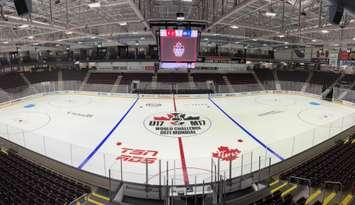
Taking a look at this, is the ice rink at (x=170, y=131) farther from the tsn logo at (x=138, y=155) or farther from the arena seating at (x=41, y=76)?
the arena seating at (x=41, y=76)

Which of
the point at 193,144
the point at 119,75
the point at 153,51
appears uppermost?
the point at 153,51

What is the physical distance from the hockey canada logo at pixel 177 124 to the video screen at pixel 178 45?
408cm

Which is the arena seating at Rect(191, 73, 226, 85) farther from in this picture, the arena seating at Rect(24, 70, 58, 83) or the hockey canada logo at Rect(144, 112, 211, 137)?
the arena seating at Rect(24, 70, 58, 83)

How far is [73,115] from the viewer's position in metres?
16.9

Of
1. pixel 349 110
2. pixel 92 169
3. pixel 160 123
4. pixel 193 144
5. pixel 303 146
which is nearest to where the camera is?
pixel 92 169

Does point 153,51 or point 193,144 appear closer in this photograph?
point 193,144

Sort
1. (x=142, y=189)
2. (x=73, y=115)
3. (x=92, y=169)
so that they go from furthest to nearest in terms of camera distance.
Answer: (x=73, y=115) → (x=92, y=169) → (x=142, y=189)

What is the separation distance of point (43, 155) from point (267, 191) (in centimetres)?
831

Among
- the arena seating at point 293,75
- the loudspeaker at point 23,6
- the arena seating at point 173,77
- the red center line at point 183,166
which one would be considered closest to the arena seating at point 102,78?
the arena seating at point 173,77

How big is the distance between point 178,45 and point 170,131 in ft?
18.5

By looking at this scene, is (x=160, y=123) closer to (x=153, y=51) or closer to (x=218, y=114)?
(x=218, y=114)

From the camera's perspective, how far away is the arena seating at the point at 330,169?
673 centimetres

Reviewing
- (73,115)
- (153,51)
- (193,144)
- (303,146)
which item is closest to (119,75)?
(153,51)

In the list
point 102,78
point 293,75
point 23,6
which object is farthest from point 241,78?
point 23,6
